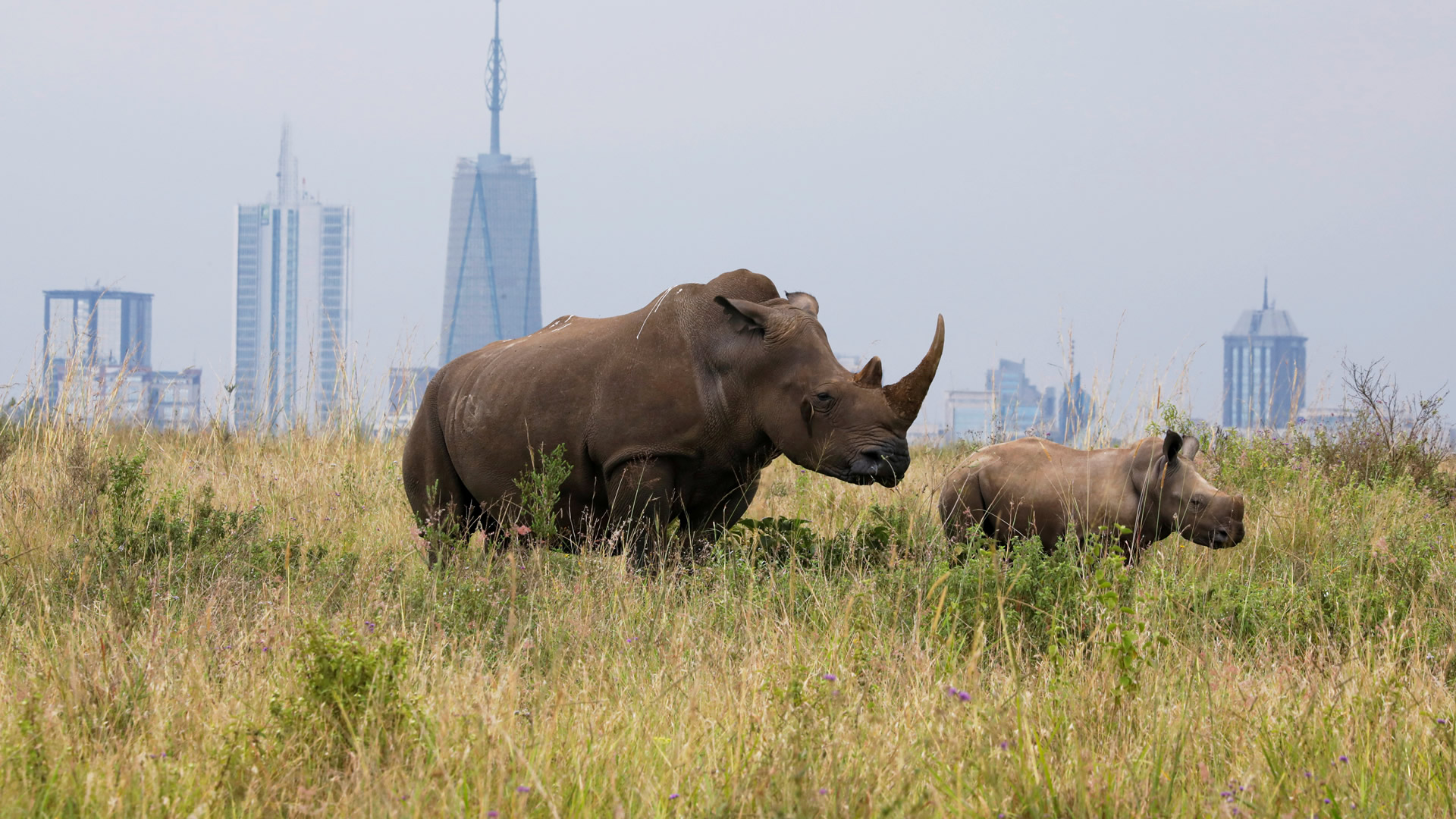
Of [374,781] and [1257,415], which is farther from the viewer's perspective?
[1257,415]

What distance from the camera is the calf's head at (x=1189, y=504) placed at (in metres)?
5.56

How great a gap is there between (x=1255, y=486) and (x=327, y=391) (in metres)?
8.24

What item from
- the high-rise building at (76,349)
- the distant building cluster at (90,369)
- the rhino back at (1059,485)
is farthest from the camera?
the high-rise building at (76,349)

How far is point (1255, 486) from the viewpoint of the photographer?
8047mm

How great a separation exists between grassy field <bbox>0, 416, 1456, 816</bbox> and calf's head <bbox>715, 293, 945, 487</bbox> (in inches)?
19.6

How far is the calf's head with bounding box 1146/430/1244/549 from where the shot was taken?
18.2ft

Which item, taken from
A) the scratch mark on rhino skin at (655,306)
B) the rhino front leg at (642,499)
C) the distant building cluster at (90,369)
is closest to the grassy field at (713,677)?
the rhino front leg at (642,499)

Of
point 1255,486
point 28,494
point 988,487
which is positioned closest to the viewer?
point 988,487

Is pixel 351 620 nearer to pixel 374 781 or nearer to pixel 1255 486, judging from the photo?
pixel 374 781

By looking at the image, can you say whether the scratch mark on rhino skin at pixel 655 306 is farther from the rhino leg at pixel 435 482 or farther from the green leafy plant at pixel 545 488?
the rhino leg at pixel 435 482

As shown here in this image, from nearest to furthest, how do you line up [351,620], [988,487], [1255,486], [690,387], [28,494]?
1. [351,620]
2. [690,387]
3. [988,487]
4. [28,494]
5. [1255,486]

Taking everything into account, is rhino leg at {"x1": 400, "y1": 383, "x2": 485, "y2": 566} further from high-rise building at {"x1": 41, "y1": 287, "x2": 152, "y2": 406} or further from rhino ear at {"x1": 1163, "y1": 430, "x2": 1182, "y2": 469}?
high-rise building at {"x1": 41, "y1": 287, "x2": 152, "y2": 406}

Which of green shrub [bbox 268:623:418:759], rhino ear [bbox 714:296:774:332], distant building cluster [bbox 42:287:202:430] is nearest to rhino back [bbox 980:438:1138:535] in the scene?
rhino ear [bbox 714:296:774:332]

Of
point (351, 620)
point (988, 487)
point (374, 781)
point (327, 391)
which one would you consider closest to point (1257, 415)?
point (988, 487)
